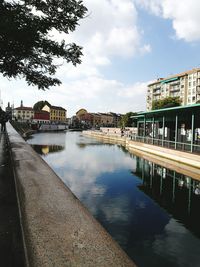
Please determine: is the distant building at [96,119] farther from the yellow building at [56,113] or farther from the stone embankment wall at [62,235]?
the stone embankment wall at [62,235]

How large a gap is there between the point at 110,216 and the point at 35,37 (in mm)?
7722

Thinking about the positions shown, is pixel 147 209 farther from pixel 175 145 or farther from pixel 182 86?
pixel 182 86

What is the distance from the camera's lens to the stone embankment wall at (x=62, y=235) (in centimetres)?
286

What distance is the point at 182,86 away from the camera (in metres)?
78.6

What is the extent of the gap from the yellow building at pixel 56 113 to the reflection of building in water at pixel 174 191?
110831 mm

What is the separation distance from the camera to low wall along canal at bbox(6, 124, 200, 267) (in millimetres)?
3172

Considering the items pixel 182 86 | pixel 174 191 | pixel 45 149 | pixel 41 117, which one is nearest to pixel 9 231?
pixel 174 191

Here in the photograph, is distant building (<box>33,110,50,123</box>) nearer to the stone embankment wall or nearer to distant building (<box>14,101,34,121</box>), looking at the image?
distant building (<box>14,101,34,121</box>)

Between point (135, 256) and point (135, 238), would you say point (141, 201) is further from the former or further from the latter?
point (135, 256)

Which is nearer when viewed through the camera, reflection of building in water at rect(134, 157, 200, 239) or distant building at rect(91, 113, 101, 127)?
reflection of building in water at rect(134, 157, 200, 239)

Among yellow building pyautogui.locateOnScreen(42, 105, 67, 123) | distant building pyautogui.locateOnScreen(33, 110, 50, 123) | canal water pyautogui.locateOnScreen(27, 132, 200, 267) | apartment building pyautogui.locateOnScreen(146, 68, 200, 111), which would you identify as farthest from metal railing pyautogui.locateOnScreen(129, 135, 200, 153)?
yellow building pyautogui.locateOnScreen(42, 105, 67, 123)

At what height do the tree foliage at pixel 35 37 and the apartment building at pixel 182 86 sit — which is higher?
the apartment building at pixel 182 86

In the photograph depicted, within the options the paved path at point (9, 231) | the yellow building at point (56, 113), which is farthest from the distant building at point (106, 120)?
the paved path at point (9, 231)

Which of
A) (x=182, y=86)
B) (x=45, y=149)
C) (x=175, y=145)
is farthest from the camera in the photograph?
(x=182, y=86)
